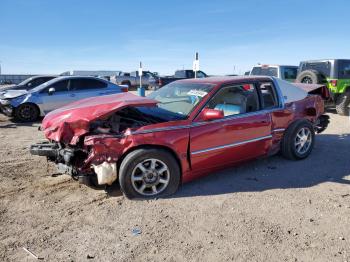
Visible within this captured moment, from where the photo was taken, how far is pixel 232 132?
4.71 metres

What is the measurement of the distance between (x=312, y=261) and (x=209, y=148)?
1.95 meters

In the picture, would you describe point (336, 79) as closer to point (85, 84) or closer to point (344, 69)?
point (344, 69)

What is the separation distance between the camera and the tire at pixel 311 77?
34.7 feet

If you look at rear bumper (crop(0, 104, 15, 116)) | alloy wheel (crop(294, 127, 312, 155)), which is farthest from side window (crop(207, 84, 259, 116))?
rear bumper (crop(0, 104, 15, 116))

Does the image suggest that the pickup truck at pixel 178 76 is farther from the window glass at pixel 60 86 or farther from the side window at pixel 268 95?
the side window at pixel 268 95

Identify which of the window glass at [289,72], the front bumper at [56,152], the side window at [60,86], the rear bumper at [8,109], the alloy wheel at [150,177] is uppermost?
the window glass at [289,72]

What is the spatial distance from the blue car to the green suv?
263 inches

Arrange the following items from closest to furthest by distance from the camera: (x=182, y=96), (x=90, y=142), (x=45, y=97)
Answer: (x=90, y=142), (x=182, y=96), (x=45, y=97)

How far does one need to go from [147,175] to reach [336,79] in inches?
347

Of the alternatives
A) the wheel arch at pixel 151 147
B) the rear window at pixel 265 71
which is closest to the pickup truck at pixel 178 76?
the rear window at pixel 265 71

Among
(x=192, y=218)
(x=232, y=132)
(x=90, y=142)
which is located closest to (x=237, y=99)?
(x=232, y=132)

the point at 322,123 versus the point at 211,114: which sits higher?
the point at 211,114

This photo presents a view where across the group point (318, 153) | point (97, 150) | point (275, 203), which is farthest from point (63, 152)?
point (318, 153)

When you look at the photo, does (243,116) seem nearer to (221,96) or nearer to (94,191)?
(221,96)
